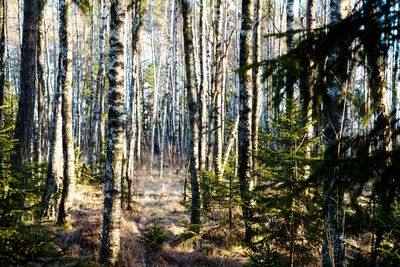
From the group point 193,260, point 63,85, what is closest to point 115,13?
point 63,85

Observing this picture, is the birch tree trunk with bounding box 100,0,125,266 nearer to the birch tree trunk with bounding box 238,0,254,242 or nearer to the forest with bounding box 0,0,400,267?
the forest with bounding box 0,0,400,267

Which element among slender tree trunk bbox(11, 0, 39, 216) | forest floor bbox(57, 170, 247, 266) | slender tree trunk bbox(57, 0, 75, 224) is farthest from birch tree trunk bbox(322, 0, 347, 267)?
slender tree trunk bbox(57, 0, 75, 224)

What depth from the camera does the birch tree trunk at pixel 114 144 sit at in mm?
5828

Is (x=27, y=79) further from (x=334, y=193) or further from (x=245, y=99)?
(x=334, y=193)

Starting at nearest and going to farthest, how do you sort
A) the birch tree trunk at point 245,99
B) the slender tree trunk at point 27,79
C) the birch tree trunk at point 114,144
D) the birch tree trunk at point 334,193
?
1. the birch tree trunk at point 334,193
2. the slender tree trunk at point 27,79
3. the birch tree trunk at point 114,144
4. the birch tree trunk at point 245,99

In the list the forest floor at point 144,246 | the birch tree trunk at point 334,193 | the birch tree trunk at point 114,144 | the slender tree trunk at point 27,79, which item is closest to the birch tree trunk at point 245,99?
the forest floor at point 144,246

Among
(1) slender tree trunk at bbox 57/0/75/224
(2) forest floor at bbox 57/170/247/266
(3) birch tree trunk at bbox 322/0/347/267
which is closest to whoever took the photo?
(3) birch tree trunk at bbox 322/0/347/267

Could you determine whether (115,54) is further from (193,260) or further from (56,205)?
(56,205)

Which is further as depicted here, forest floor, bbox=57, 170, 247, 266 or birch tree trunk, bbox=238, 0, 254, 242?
birch tree trunk, bbox=238, 0, 254, 242

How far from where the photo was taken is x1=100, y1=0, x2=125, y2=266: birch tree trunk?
229 inches

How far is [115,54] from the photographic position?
6129 mm

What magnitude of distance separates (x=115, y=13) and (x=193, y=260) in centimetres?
485

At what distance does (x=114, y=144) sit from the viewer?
6.02 meters

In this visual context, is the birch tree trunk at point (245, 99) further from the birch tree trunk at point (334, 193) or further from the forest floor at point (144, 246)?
the birch tree trunk at point (334, 193)
